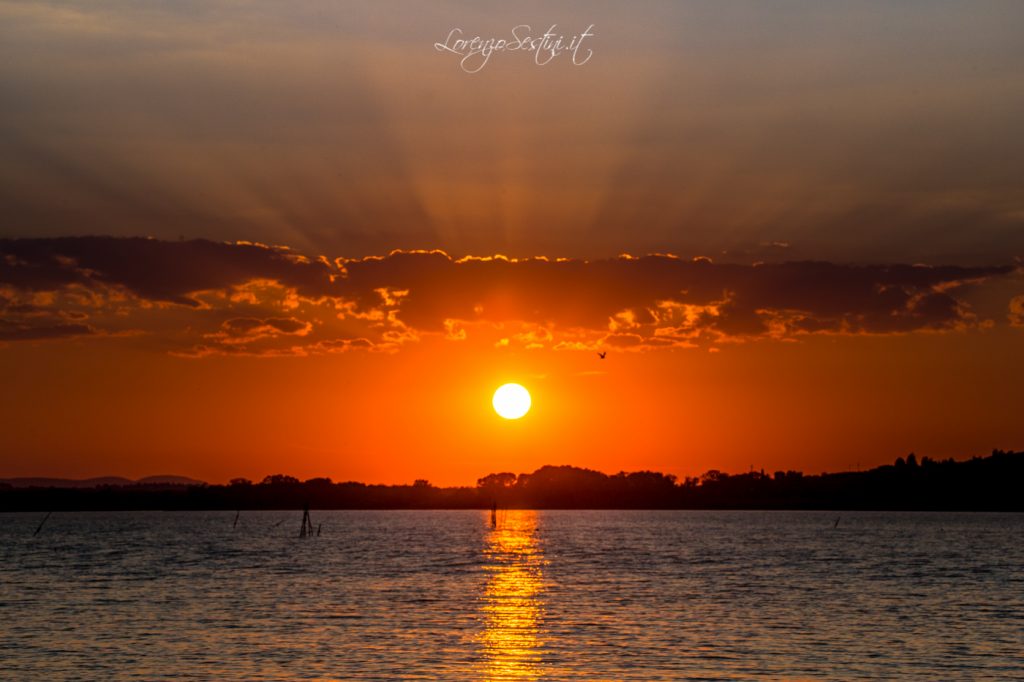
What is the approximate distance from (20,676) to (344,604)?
29856 millimetres

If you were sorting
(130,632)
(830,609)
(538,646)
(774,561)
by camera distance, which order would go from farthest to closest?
1. (774,561)
2. (830,609)
3. (130,632)
4. (538,646)

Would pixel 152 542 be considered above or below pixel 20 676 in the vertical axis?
above

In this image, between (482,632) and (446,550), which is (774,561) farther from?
(482,632)

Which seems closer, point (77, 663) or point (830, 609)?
point (77, 663)

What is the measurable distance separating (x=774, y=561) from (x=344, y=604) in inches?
2515

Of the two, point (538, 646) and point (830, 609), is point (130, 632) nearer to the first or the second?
point (538, 646)

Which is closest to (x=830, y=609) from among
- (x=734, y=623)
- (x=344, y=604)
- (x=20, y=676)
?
(x=734, y=623)

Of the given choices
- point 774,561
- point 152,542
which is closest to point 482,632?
point 774,561

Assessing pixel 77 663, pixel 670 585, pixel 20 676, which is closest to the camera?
pixel 20 676

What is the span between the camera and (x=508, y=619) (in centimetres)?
6153

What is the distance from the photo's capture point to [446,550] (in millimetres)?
147250

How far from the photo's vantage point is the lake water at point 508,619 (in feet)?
149

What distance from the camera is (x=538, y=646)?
51.1 metres

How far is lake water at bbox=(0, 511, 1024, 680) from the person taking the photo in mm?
45281
